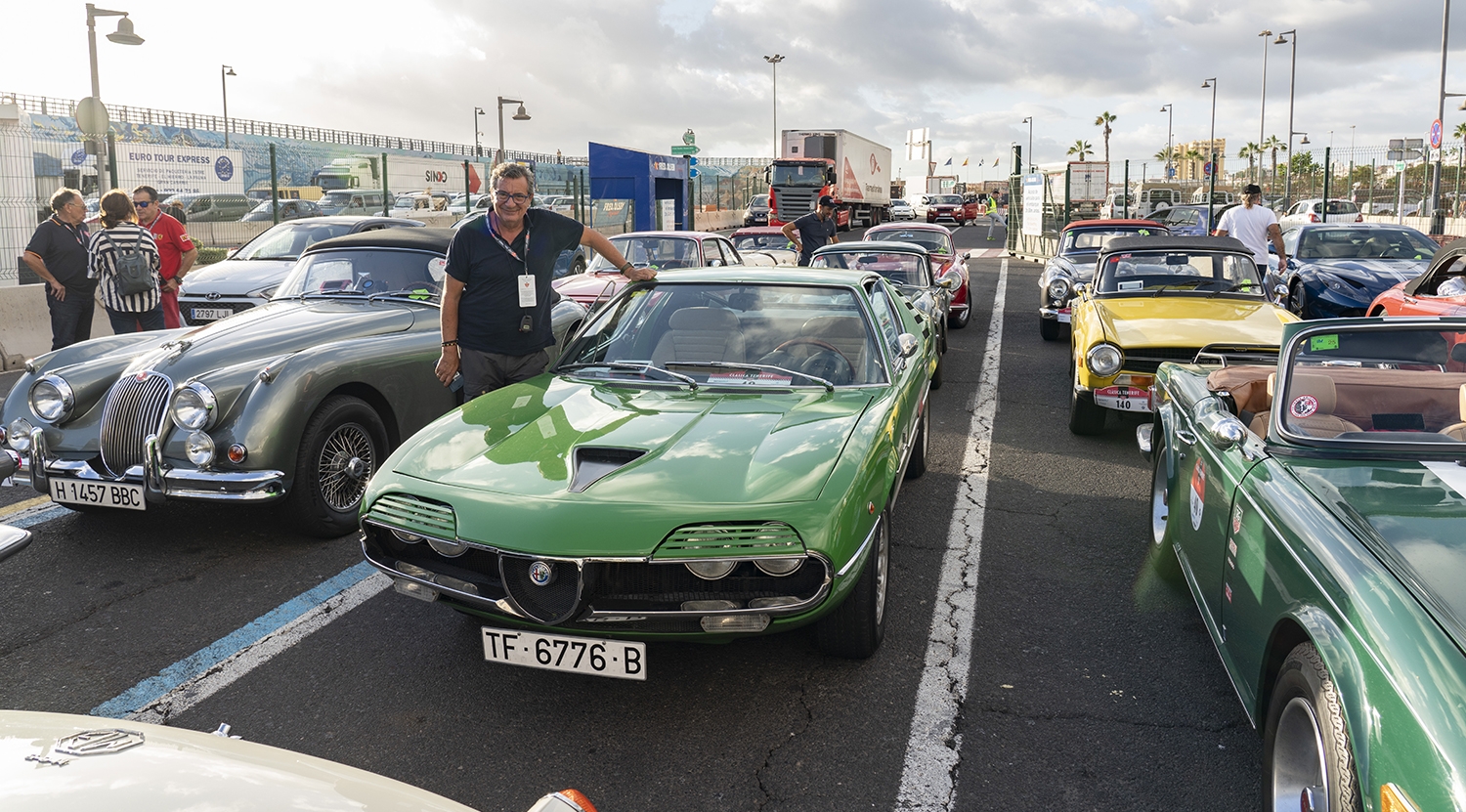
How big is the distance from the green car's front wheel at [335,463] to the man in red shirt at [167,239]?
4.50 meters

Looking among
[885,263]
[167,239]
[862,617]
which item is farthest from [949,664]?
[167,239]

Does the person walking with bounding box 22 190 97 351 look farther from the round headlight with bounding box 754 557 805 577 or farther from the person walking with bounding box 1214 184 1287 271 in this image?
the person walking with bounding box 1214 184 1287 271

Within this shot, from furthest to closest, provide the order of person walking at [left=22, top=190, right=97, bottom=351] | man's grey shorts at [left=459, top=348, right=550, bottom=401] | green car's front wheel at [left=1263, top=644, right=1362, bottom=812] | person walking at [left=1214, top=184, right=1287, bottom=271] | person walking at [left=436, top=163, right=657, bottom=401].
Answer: person walking at [left=1214, top=184, right=1287, bottom=271]
person walking at [left=22, top=190, right=97, bottom=351]
man's grey shorts at [left=459, top=348, right=550, bottom=401]
person walking at [left=436, top=163, right=657, bottom=401]
green car's front wheel at [left=1263, top=644, right=1362, bottom=812]

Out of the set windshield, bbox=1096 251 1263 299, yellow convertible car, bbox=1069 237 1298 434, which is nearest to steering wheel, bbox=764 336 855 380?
yellow convertible car, bbox=1069 237 1298 434

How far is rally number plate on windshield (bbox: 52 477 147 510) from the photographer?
472cm

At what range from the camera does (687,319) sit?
190 inches

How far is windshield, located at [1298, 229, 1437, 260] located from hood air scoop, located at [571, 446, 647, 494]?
483 inches

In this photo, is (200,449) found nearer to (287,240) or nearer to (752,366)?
(752,366)

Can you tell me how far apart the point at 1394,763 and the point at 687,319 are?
137 inches

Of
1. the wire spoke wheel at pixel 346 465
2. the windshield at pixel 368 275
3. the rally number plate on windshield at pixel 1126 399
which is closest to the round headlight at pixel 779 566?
the wire spoke wheel at pixel 346 465

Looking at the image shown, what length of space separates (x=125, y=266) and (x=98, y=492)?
3606 millimetres

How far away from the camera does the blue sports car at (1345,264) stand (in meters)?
11.2

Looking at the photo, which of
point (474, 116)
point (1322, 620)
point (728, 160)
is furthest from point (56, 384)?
point (474, 116)

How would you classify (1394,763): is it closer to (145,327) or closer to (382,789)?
(382,789)
